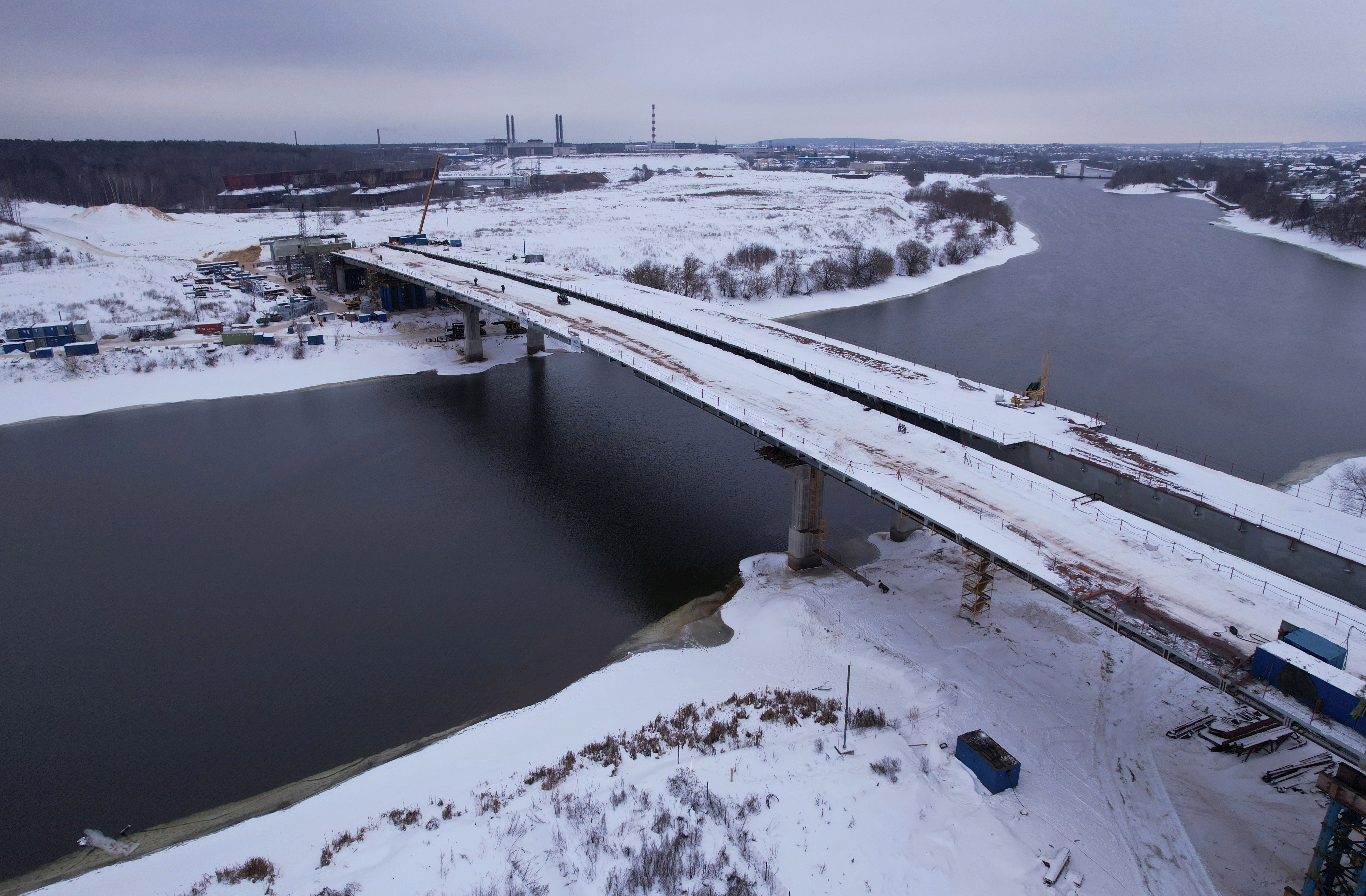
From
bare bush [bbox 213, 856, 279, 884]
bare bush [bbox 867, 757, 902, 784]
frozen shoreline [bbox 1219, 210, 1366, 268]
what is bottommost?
bare bush [bbox 213, 856, 279, 884]

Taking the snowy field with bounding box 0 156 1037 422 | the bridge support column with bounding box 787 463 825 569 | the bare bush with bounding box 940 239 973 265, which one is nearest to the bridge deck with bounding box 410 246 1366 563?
the bridge support column with bounding box 787 463 825 569

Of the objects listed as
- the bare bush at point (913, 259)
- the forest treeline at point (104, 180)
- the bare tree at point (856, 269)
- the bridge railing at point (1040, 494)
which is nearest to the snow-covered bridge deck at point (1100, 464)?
the bridge railing at point (1040, 494)

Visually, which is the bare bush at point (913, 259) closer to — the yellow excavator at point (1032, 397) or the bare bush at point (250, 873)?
the yellow excavator at point (1032, 397)

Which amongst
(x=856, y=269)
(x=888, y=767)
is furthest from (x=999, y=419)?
(x=856, y=269)

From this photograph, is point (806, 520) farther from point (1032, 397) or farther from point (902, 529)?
point (1032, 397)

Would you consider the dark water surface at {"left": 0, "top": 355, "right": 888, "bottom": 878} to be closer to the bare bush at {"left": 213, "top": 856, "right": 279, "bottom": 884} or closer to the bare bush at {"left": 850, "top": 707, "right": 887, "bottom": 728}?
the bare bush at {"left": 213, "top": 856, "right": 279, "bottom": 884}

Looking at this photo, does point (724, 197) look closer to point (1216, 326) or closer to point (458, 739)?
point (1216, 326)
